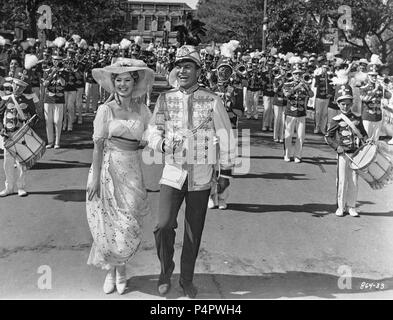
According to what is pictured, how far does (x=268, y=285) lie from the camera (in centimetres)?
501

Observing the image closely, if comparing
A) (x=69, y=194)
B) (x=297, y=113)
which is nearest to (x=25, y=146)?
(x=69, y=194)

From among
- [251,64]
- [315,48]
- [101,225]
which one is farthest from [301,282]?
[315,48]

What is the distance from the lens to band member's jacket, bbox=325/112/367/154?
7195 mm

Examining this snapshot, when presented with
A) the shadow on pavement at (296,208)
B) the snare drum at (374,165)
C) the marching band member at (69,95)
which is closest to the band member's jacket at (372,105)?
the shadow on pavement at (296,208)

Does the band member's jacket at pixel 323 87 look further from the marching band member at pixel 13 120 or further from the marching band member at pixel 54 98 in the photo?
the marching band member at pixel 13 120

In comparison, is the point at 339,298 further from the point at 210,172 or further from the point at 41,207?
the point at 41,207

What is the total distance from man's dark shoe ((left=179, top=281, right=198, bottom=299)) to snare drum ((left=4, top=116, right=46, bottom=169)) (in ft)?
13.0

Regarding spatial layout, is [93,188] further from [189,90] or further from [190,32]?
[190,32]

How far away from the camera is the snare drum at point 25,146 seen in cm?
770

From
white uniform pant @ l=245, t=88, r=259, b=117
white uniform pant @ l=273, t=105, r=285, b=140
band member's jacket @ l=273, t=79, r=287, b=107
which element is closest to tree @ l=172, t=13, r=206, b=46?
white uniform pant @ l=273, t=105, r=285, b=140

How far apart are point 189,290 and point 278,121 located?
Result: 9.34 metres

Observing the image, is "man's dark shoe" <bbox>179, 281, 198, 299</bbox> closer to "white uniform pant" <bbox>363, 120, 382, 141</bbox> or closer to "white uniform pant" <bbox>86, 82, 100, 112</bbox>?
"white uniform pant" <bbox>363, 120, 382, 141</bbox>

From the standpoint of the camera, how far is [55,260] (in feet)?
18.1

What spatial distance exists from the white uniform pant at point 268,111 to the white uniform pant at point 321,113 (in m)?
1.30
